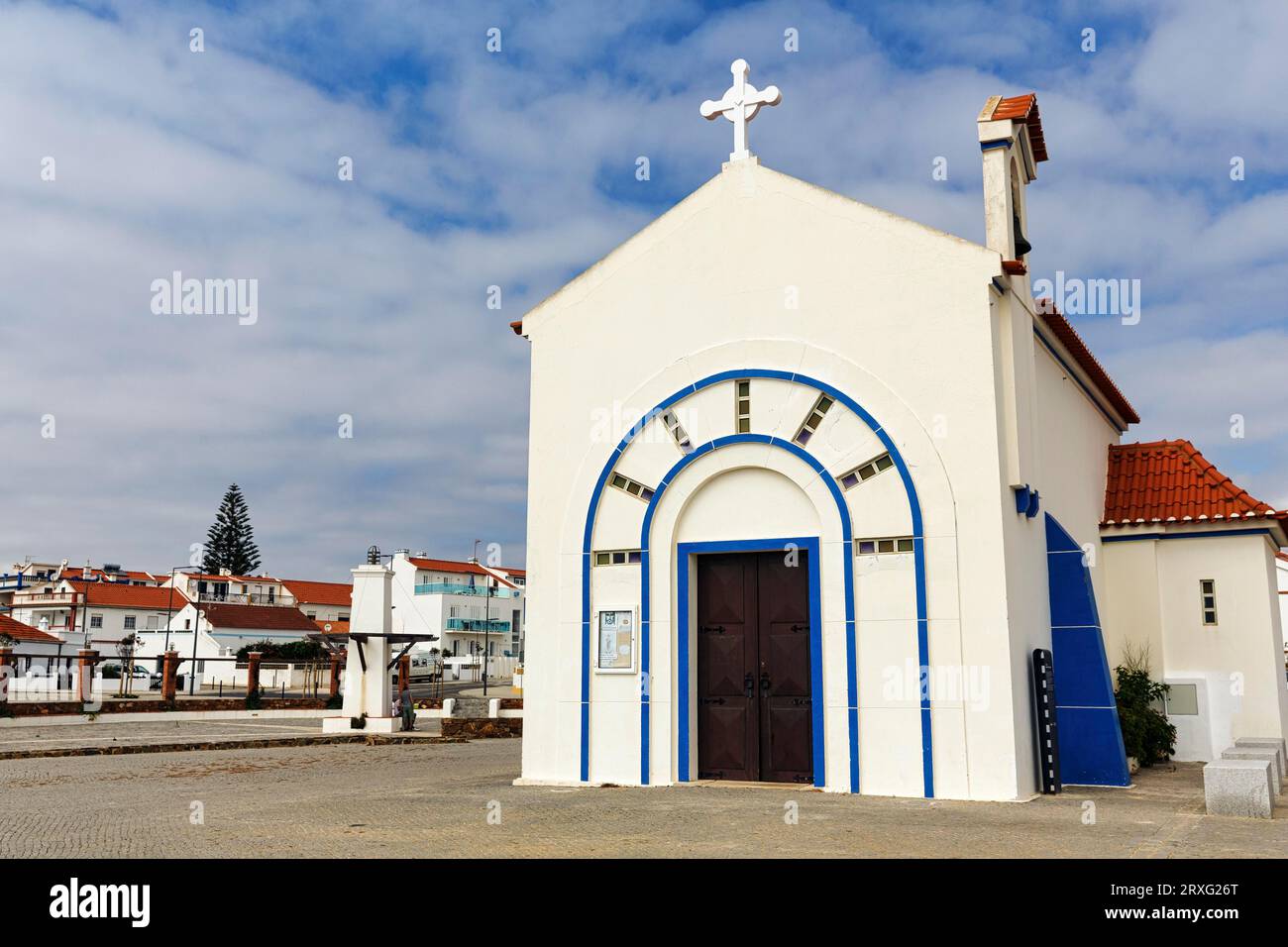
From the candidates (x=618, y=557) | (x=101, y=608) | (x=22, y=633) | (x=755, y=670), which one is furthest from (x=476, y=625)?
(x=755, y=670)

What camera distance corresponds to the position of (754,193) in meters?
13.9

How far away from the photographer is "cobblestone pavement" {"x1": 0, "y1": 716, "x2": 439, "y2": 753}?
21953 millimetres

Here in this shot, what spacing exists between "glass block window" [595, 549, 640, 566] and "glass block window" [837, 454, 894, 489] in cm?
285

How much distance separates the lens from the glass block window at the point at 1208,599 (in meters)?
16.7

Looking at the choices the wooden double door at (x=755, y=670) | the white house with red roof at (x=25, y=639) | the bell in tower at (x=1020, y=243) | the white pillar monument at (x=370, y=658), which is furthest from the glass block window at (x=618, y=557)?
the white house with red roof at (x=25, y=639)

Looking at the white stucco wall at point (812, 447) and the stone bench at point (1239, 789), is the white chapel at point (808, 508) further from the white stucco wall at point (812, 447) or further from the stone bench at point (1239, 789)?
the stone bench at point (1239, 789)

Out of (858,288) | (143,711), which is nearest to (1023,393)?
(858,288)

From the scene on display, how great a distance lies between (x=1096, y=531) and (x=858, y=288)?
23.5 ft

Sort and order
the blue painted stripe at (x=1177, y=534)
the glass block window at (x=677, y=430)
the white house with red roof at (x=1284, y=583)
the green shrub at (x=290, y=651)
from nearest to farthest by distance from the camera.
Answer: the glass block window at (x=677, y=430) → the blue painted stripe at (x=1177, y=534) → the white house with red roof at (x=1284, y=583) → the green shrub at (x=290, y=651)

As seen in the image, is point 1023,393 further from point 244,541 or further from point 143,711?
point 244,541

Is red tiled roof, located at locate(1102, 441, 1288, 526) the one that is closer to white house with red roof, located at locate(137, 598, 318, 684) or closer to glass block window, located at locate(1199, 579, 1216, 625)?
glass block window, located at locate(1199, 579, 1216, 625)

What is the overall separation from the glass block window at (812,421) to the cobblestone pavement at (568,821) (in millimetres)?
4170

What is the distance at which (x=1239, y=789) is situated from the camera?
34.6 ft

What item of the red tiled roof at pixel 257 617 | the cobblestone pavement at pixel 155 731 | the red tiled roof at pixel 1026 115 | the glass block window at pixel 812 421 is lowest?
the cobblestone pavement at pixel 155 731
